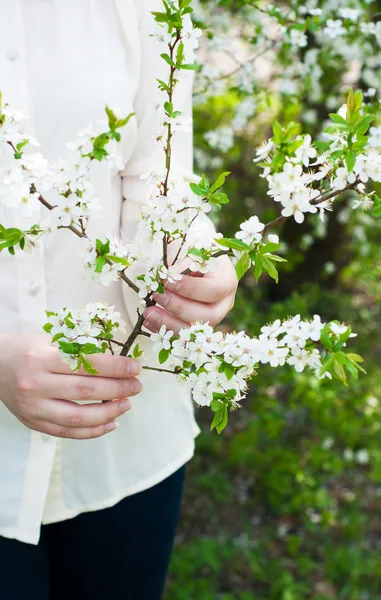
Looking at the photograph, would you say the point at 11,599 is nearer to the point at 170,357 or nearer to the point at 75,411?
the point at 75,411

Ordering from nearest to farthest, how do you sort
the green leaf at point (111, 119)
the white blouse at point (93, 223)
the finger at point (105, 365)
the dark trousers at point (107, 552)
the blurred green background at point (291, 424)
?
the green leaf at point (111, 119), the finger at point (105, 365), the white blouse at point (93, 223), the dark trousers at point (107, 552), the blurred green background at point (291, 424)

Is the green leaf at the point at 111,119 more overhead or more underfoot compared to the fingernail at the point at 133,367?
more overhead

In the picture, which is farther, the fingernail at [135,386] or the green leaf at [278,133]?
the fingernail at [135,386]

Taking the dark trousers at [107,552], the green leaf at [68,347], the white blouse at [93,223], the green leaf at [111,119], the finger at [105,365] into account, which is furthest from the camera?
the dark trousers at [107,552]

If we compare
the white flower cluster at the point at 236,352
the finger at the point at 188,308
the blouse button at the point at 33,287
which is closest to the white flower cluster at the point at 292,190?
the white flower cluster at the point at 236,352

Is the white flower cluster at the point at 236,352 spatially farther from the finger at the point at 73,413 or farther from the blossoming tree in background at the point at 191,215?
the finger at the point at 73,413

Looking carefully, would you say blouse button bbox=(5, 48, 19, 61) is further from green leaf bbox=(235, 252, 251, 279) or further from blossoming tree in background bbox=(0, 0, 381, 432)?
green leaf bbox=(235, 252, 251, 279)

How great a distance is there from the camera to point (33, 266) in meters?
1.08

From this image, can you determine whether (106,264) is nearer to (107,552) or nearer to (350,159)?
(350,159)

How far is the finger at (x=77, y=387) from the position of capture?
95 centimetres

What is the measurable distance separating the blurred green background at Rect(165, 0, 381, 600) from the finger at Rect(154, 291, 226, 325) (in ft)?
3.49

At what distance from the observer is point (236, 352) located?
84 cm

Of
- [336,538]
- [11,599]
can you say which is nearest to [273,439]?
[336,538]

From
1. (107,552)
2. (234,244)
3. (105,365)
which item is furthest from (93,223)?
(107,552)
